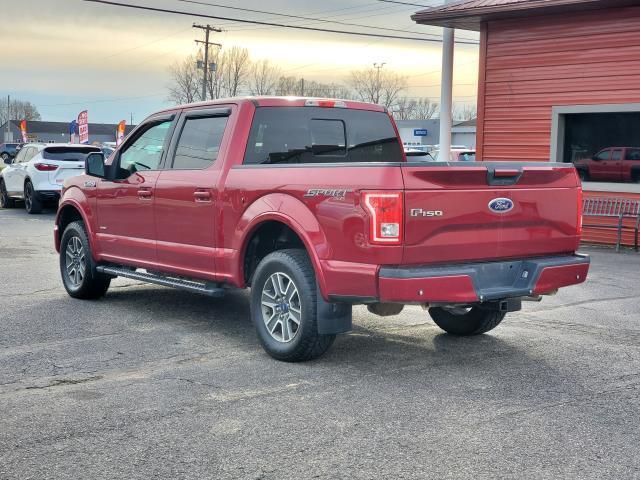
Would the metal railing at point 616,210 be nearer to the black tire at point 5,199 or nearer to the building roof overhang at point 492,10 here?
the building roof overhang at point 492,10

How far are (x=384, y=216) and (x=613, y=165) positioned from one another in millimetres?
10318

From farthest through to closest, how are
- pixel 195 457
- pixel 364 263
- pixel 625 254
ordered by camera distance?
pixel 625 254, pixel 364 263, pixel 195 457

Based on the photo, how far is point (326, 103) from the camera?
7391mm

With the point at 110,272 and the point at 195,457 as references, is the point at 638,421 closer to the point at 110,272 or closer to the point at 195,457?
the point at 195,457

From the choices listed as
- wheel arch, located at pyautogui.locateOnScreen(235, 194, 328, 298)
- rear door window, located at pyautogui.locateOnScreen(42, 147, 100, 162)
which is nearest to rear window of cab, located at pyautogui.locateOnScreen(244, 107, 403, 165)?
wheel arch, located at pyautogui.locateOnScreen(235, 194, 328, 298)

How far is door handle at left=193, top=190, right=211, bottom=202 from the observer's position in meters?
6.97

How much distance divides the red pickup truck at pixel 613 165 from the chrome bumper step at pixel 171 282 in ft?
31.2

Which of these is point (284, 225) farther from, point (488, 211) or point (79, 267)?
point (79, 267)

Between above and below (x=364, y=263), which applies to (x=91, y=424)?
below

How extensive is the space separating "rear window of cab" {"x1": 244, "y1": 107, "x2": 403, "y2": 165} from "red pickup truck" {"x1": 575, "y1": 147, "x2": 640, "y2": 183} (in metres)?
7.91

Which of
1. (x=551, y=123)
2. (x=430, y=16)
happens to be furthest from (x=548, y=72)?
(x=430, y=16)

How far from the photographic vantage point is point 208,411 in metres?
5.00

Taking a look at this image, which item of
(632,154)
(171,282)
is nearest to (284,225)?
(171,282)

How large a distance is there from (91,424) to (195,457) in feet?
2.75
